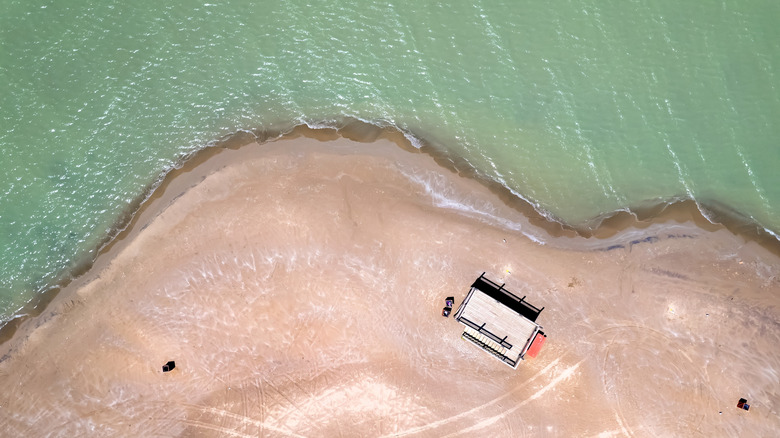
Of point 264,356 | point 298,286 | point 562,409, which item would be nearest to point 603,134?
point 562,409

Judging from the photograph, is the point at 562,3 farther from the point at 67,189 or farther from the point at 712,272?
the point at 67,189

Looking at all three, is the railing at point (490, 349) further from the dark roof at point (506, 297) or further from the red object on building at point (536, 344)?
the dark roof at point (506, 297)

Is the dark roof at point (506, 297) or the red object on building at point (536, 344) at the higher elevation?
the dark roof at point (506, 297)

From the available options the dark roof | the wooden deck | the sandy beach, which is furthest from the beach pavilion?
the sandy beach

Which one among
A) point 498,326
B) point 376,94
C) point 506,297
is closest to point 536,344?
point 498,326

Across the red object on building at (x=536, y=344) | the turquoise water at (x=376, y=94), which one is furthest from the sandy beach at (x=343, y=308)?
the turquoise water at (x=376, y=94)

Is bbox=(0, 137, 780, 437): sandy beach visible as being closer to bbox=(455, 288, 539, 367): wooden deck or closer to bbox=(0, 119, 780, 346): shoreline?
bbox=(0, 119, 780, 346): shoreline
